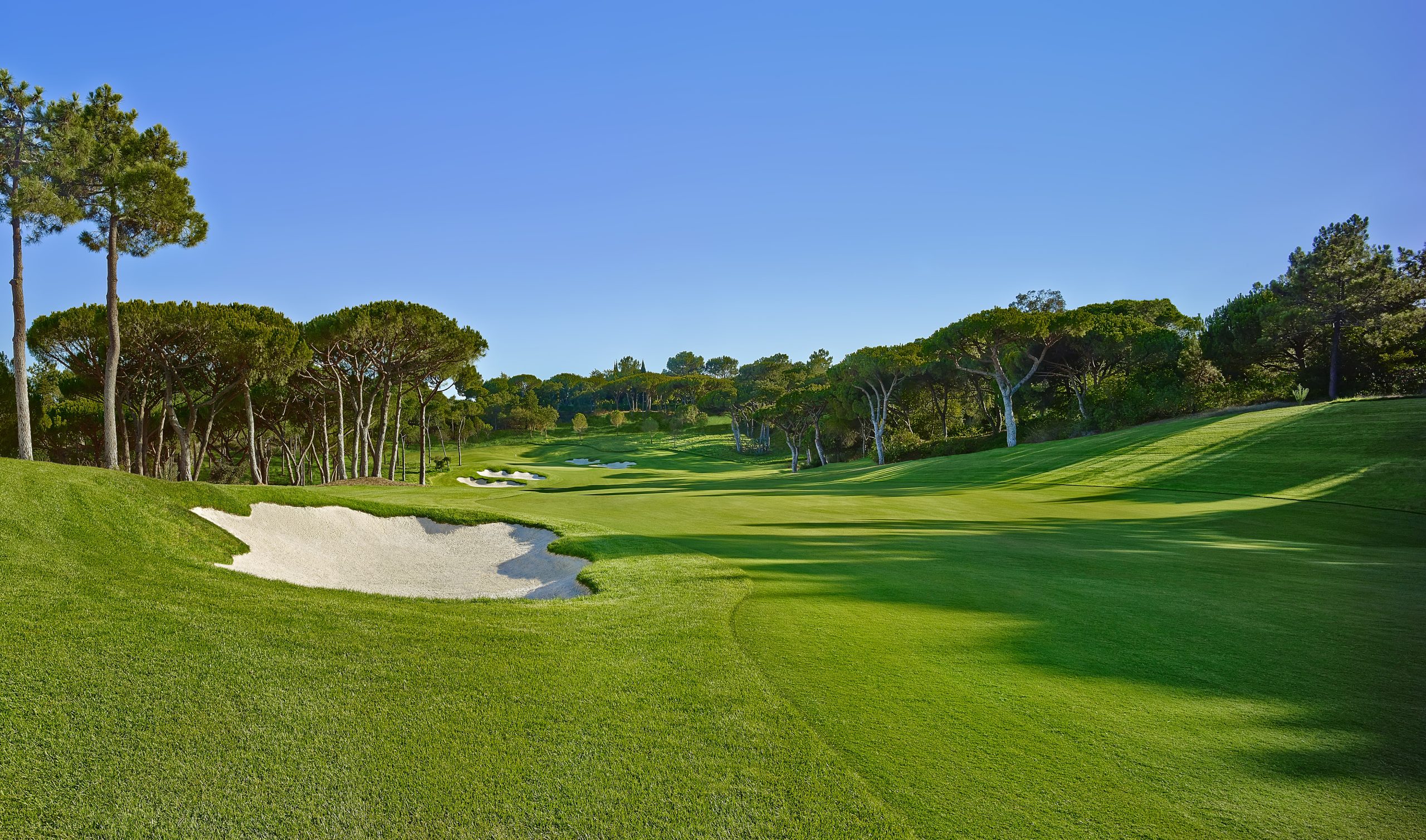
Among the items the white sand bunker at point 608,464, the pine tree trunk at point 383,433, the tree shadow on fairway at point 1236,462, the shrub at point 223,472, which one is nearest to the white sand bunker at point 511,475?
the pine tree trunk at point 383,433

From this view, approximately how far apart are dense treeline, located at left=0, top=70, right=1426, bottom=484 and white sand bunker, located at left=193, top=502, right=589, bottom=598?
989 centimetres

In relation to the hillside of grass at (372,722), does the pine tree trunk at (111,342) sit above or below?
above

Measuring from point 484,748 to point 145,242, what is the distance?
26948mm

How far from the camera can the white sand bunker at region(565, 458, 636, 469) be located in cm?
6378

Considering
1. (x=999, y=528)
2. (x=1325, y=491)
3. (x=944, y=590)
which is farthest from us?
(x=1325, y=491)

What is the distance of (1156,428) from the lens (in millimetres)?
32938

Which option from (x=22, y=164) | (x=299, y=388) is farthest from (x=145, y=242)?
(x=299, y=388)

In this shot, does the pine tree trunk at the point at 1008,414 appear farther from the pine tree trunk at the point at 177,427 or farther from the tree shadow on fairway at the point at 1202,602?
the pine tree trunk at the point at 177,427

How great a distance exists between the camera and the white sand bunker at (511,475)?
49.1 meters

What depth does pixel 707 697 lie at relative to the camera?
4949 millimetres

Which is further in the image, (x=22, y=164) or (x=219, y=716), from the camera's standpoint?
(x=22, y=164)

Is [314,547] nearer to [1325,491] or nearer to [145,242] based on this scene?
[145,242]

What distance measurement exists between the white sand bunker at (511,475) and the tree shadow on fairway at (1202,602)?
36634 millimetres

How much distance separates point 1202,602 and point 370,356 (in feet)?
131
